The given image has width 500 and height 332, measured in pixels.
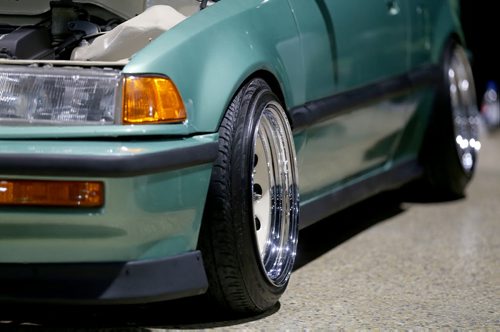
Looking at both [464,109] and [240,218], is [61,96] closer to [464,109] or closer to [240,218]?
[240,218]

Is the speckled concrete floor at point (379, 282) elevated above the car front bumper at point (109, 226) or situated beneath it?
situated beneath

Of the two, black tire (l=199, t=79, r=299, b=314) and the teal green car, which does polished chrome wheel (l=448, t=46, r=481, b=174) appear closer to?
the teal green car

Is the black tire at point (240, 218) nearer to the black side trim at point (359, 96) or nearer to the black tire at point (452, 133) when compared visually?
the black side trim at point (359, 96)

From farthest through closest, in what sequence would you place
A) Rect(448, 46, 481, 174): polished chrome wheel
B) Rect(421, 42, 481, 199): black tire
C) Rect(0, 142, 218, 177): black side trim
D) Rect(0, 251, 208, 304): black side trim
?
Rect(448, 46, 481, 174): polished chrome wheel < Rect(421, 42, 481, 199): black tire < Rect(0, 251, 208, 304): black side trim < Rect(0, 142, 218, 177): black side trim

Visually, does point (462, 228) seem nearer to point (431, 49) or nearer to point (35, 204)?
point (431, 49)

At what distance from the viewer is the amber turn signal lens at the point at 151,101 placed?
3.43m

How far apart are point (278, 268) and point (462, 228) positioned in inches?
75.1

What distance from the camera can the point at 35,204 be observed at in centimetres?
332

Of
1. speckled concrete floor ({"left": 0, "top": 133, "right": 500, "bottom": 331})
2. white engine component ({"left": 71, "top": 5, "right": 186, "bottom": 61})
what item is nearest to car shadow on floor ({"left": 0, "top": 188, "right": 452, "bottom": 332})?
speckled concrete floor ({"left": 0, "top": 133, "right": 500, "bottom": 331})

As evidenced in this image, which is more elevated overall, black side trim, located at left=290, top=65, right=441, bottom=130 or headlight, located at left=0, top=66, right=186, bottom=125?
headlight, located at left=0, top=66, right=186, bottom=125

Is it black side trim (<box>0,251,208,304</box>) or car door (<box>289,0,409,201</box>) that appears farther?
car door (<box>289,0,409,201</box>)

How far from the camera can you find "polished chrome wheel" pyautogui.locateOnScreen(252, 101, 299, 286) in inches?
161

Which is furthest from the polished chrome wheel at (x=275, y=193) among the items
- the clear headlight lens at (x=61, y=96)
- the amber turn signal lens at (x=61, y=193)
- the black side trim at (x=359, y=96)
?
the amber turn signal lens at (x=61, y=193)

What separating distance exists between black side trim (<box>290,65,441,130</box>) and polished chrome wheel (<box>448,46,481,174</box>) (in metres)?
0.43
